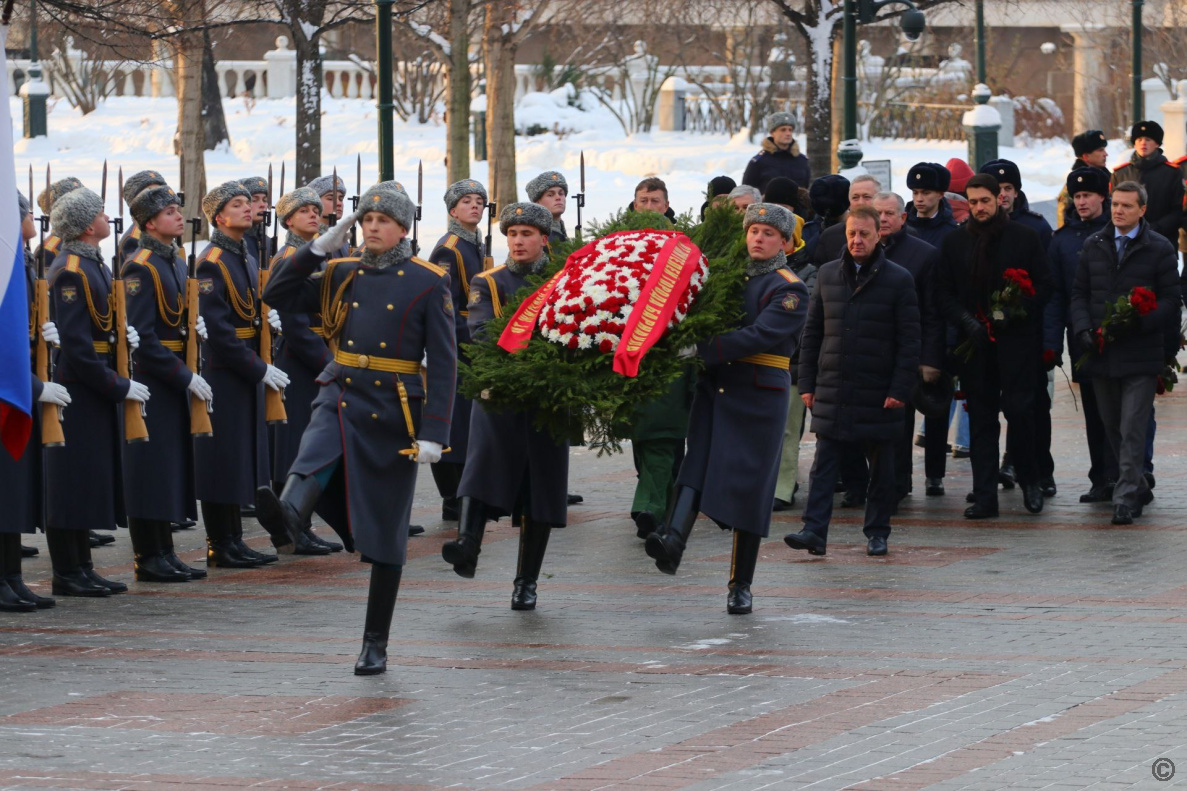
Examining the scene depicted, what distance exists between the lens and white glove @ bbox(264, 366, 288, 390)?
1101cm

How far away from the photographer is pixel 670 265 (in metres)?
9.67

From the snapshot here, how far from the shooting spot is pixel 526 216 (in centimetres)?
1033

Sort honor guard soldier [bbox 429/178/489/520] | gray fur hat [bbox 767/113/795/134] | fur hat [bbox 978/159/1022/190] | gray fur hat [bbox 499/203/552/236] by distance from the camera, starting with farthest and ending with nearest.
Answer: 1. gray fur hat [bbox 767/113/795/134]
2. fur hat [bbox 978/159/1022/190]
3. honor guard soldier [bbox 429/178/489/520]
4. gray fur hat [bbox 499/203/552/236]

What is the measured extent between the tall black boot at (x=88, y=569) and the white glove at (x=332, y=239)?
2608mm

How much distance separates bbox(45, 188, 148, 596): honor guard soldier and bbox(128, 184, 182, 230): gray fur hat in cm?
19

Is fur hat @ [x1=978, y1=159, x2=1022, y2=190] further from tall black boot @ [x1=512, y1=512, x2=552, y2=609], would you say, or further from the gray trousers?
tall black boot @ [x1=512, y1=512, x2=552, y2=609]

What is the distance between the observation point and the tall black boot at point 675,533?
929cm

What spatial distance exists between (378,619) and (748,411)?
2.25 meters

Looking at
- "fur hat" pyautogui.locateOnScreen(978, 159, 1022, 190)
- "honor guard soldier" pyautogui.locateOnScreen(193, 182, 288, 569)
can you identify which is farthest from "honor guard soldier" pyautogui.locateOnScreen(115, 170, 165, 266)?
"fur hat" pyautogui.locateOnScreen(978, 159, 1022, 190)

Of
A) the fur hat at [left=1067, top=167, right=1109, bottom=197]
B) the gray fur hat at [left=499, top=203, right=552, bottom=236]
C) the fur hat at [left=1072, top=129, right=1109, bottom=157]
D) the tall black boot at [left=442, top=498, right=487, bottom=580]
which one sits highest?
the fur hat at [left=1072, top=129, right=1109, bottom=157]

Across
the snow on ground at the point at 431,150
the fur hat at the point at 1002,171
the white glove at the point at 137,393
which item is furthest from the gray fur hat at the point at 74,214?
the snow on ground at the point at 431,150

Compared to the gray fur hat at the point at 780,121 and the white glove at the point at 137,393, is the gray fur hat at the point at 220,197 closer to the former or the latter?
the white glove at the point at 137,393

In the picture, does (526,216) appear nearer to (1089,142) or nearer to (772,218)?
(772,218)

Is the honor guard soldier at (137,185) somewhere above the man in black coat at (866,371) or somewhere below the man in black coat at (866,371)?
above
